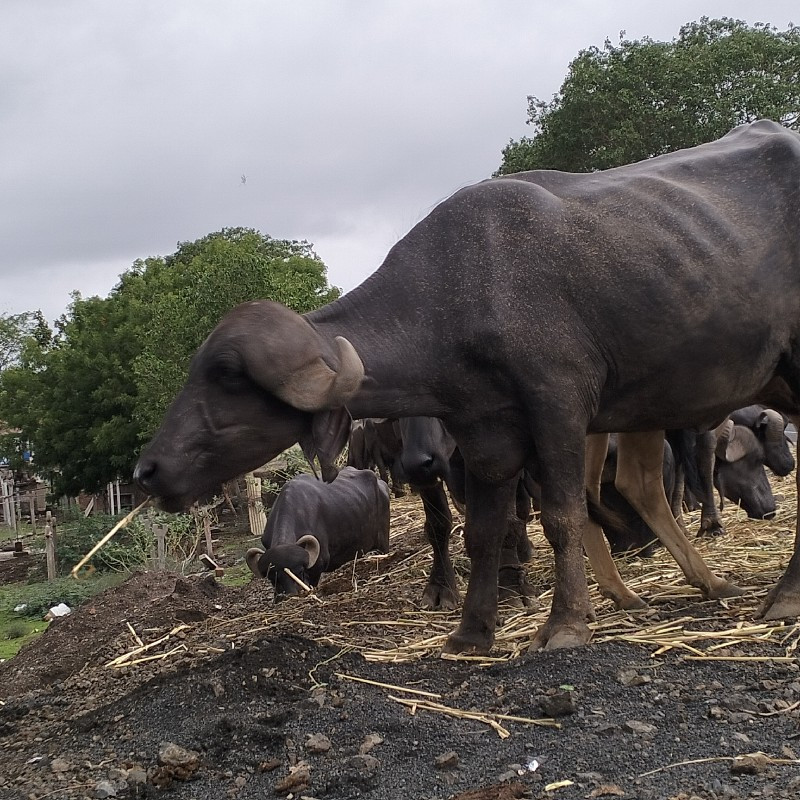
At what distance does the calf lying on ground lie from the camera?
369 inches

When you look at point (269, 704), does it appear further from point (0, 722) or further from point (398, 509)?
point (398, 509)

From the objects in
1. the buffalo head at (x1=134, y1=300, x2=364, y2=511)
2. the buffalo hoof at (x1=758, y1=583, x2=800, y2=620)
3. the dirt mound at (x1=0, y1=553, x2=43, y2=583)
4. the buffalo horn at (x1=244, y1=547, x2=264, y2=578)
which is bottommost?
the dirt mound at (x1=0, y1=553, x2=43, y2=583)

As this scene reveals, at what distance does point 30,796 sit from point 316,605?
4.04 metres

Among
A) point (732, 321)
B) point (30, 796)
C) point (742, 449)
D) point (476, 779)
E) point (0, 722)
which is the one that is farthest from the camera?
point (742, 449)

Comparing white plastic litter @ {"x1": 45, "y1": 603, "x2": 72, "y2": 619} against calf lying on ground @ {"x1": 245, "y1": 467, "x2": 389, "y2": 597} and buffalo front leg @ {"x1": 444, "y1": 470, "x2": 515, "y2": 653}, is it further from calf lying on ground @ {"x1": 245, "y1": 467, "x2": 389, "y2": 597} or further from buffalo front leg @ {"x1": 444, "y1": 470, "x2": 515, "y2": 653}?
buffalo front leg @ {"x1": 444, "y1": 470, "x2": 515, "y2": 653}

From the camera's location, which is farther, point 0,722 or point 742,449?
point 742,449

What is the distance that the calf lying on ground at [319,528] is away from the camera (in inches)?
369

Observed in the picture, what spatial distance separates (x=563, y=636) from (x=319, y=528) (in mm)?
6087

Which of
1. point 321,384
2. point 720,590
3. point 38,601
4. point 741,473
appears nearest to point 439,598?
point 720,590

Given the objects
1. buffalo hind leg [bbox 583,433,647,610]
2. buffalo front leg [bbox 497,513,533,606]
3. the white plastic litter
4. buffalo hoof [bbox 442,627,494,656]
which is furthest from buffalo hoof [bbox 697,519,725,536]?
the white plastic litter

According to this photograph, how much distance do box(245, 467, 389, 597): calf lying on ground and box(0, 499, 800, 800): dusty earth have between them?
7.80 ft

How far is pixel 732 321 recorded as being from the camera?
534 centimetres

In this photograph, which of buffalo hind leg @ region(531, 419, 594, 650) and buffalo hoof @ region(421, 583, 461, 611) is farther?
buffalo hoof @ region(421, 583, 461, 611)

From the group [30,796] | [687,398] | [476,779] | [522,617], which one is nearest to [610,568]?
[522,617]
